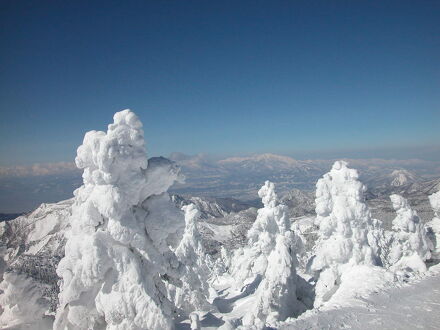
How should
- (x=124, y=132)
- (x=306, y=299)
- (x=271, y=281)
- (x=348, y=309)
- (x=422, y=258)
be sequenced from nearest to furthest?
1. (x=124, y=132)
2. (x=348, y=309)
3. (x=271, y=281)
4. (x=306, y=299)
5. (x=422, y=258)

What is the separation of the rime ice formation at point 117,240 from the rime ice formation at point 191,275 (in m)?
17.1

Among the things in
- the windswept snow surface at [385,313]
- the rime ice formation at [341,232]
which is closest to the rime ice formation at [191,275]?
the rime ice formation at [341,232]

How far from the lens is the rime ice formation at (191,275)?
104 ft

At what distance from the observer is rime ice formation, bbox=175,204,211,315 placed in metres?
31.7

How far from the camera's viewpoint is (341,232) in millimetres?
27031

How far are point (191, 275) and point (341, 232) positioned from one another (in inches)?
602

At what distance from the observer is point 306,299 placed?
27516 mm

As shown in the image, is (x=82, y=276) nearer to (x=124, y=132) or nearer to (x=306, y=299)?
(x=124, y=132)

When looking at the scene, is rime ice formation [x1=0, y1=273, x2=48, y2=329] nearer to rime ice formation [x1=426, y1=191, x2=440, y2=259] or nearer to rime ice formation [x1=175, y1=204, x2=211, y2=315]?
rime ice formation [x1=175, y1=204, x2=211, y2=315]

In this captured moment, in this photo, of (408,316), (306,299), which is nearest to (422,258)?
(306,299)

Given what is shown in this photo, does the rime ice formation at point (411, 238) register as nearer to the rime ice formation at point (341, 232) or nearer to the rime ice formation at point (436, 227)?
the rime ice formation at point (436, 227)

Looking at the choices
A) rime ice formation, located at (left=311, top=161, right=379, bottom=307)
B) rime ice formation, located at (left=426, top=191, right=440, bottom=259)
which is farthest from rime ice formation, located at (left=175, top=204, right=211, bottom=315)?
rime ice formation, located at (left=426, top=191, right=440, bottom=259)

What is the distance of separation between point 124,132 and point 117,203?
2708 millimetres

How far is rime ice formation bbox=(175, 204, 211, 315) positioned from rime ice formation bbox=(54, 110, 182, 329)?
17109 millimetres
